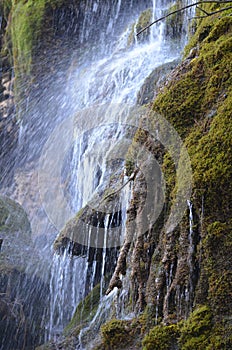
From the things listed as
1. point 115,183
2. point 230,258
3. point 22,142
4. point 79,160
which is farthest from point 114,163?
point 22,142

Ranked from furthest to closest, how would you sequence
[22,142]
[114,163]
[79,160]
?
[22,142] < [79,160] < [114,163]

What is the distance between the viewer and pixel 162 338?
11.5 feet

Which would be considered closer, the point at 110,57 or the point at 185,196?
the point at 185,196

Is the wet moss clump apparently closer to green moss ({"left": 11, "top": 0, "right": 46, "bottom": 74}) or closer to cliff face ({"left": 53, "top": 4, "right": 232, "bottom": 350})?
cliff face ({"left": 53, "top": 4, "right": 232, "bottom": 350})

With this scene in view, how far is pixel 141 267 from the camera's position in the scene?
397 centimetres

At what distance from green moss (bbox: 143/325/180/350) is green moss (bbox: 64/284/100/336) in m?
2.50

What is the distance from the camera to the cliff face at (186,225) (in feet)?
11.3

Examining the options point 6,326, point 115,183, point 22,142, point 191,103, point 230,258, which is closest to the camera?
point 230,258

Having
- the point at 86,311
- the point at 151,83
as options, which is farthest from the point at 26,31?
the point at 86,311

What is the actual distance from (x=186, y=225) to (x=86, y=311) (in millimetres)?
3402

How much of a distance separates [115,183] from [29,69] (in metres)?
7.59

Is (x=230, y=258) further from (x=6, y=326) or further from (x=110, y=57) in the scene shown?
(x=110, y=57)

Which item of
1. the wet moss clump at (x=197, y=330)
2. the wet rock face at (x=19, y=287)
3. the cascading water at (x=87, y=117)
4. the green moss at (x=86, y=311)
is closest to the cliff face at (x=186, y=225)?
the wet moss clump at (x=197, y=330)

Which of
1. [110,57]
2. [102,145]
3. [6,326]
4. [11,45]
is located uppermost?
[11,45]
